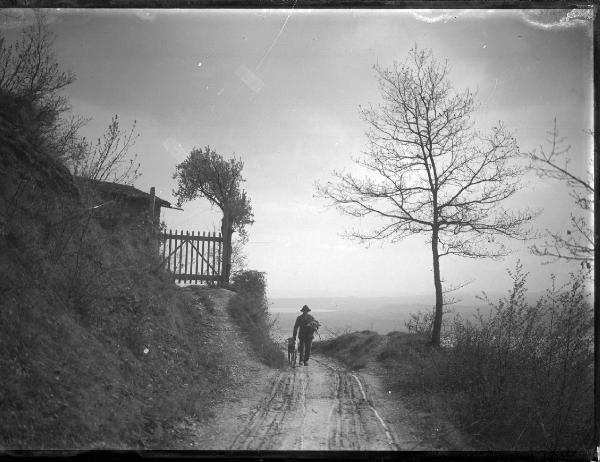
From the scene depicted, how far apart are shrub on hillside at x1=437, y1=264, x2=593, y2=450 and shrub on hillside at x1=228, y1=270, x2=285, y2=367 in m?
5.80

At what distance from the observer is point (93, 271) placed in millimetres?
6945

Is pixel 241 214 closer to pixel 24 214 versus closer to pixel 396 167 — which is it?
pixel 396 167

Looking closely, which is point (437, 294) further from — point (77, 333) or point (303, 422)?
point (77, 333)

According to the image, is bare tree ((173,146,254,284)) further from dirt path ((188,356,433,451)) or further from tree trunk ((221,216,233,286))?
dirt path ((188,356,433,451))

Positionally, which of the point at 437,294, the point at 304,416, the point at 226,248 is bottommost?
the point at 304,416

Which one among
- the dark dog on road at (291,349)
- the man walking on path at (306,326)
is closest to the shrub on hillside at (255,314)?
the dark dog on road at (291,349)

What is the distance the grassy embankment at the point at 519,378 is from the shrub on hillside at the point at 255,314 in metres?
4.49

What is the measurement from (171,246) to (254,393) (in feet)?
23.8

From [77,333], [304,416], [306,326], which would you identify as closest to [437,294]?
[306,326]

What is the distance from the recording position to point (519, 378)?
20.7 ft

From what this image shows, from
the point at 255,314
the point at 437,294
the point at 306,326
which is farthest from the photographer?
the point at 255,314

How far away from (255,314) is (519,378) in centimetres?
963

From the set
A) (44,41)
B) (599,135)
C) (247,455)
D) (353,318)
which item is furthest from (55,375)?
(353,318)

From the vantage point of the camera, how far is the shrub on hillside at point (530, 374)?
5.25 metres
